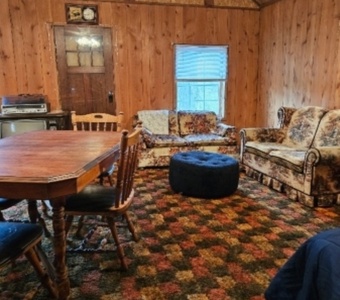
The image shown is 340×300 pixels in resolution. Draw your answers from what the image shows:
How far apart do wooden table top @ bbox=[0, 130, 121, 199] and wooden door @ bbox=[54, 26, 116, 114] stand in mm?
2477

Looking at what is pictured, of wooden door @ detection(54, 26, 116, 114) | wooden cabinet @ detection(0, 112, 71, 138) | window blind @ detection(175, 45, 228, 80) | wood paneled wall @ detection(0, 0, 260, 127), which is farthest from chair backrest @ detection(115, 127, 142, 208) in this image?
window blind @ detection(175, 45, 228, 80)

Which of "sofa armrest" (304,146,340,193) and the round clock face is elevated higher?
the round clock face

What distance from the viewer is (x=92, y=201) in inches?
83.4

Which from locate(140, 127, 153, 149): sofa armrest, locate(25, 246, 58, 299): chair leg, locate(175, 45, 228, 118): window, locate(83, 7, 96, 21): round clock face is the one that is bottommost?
locate(25, 246, 58, 299): chair leg

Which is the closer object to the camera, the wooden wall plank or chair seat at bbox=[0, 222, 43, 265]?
chair seat at bbox=[0, 222, 43, 265]

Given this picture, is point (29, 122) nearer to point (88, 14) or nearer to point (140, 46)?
point (88, 14)

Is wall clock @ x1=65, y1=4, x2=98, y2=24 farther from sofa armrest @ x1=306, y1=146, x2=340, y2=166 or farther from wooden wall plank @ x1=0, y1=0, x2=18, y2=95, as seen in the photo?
sofa armrest @ x1=306, y1=146, x2=340, y2=166

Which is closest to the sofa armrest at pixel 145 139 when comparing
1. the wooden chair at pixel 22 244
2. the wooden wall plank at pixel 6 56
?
the wooden wall plank at pixel 6 56

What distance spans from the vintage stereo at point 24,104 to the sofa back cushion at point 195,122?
208 centimetres

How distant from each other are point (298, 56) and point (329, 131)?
1517mm

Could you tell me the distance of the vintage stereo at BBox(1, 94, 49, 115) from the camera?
14.7 ft

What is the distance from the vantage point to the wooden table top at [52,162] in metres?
1.47

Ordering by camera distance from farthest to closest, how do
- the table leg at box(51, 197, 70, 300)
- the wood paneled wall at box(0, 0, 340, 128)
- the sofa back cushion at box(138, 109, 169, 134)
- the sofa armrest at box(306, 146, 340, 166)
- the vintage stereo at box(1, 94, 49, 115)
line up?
the sofa back cushion at box(138, 109, 169, 134) → the vintage stereo at box(1, 94, 49, 115) → the wood paneled wall at box(0, 0, 340, 128) → the sofa armrest at box(306, 146, 340, 166) → the table leg at box(51, 197, 70, 300)

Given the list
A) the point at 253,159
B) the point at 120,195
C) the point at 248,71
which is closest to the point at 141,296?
the point at 120,195
